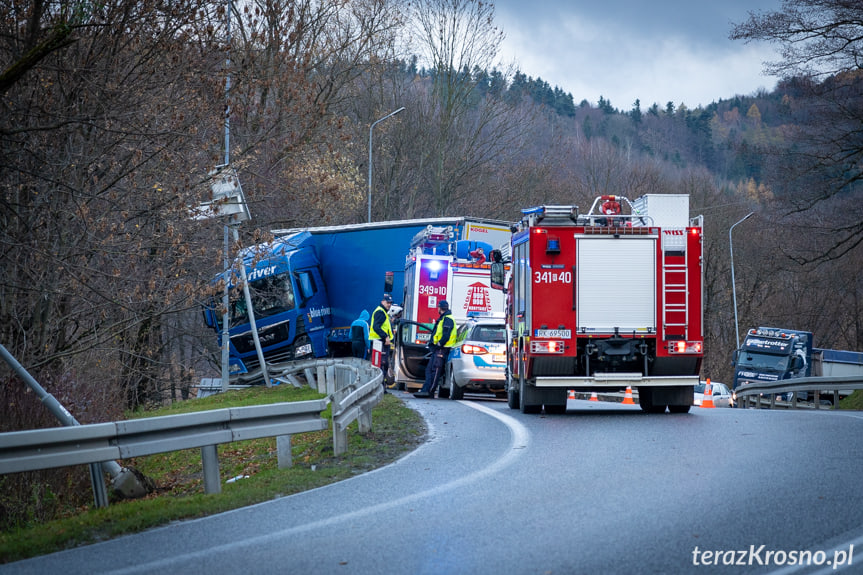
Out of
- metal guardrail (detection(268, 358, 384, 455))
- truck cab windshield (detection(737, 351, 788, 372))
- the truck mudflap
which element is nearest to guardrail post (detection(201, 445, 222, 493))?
metal guardrail (detection(268, 358, 384, 455))

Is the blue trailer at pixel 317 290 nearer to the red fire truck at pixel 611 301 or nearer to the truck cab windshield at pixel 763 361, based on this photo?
the red fire truck at pixel 611 301

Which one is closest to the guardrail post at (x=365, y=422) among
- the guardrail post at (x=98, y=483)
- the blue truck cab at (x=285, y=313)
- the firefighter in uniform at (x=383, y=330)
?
the guardrail post at (x=98, y=483)

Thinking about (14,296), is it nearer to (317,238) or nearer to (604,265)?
(604,265)

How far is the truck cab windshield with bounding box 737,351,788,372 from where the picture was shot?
3919 cm

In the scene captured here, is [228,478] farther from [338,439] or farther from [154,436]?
[154,436]

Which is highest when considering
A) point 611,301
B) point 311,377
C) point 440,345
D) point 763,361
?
point 611,301

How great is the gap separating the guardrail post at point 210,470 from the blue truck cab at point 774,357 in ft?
108

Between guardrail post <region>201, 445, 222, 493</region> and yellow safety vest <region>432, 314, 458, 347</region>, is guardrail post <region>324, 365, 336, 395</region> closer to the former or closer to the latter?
yellow safety vest <region>432, 314, 458, 347</region>

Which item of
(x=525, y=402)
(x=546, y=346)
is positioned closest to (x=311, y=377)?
(x=525, y=402)

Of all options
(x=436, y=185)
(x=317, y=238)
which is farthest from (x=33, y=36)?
(x=436, y=185)

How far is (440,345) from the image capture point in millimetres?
21562

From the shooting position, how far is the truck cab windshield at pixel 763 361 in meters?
39.2

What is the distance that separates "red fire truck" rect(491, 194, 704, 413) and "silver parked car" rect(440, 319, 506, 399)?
4.72 meters

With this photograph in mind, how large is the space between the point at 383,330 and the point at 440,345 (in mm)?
1688
